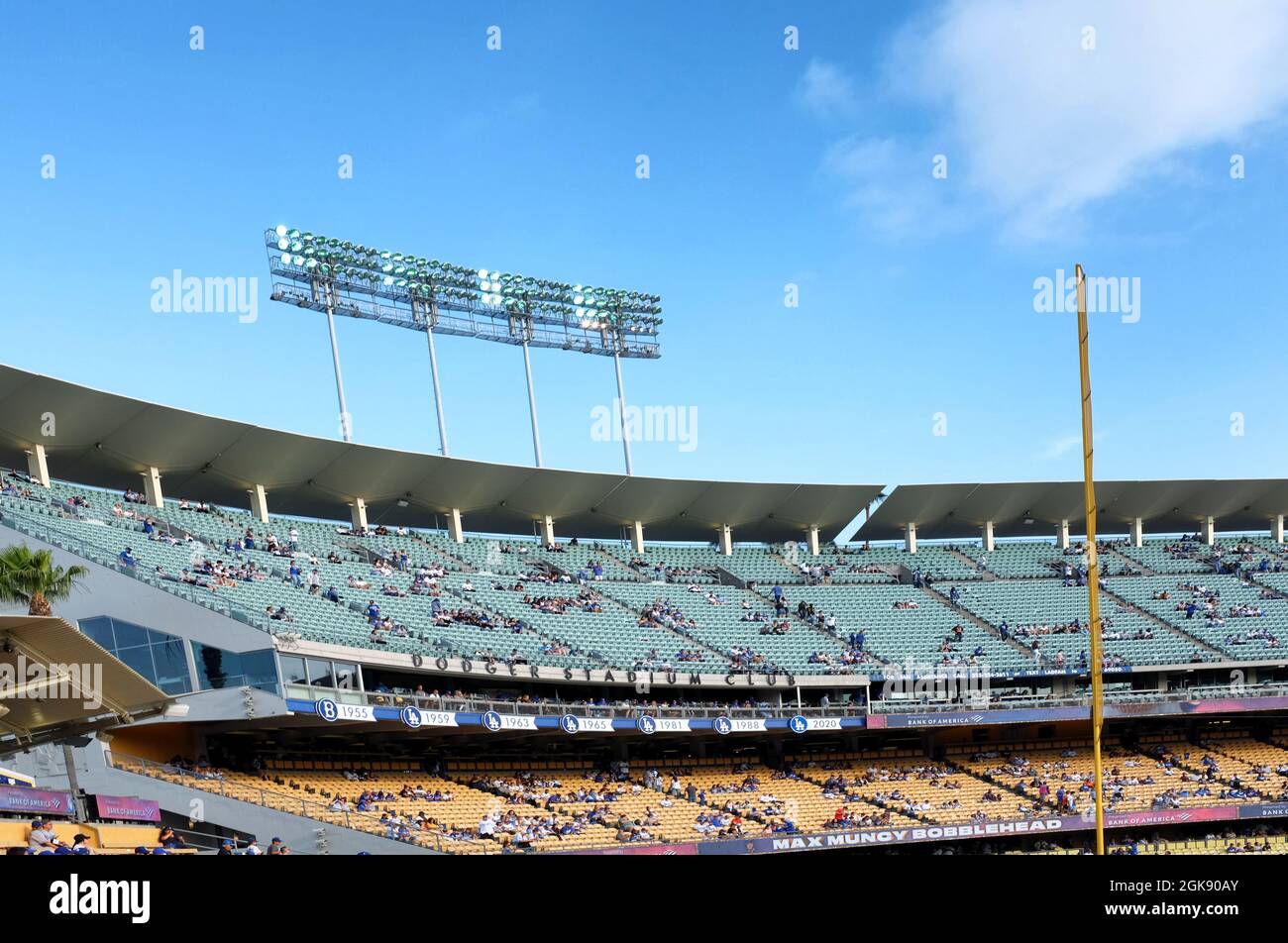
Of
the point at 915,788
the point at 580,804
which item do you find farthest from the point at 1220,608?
the point at 580,804

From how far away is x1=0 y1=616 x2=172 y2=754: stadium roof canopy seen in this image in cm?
1691

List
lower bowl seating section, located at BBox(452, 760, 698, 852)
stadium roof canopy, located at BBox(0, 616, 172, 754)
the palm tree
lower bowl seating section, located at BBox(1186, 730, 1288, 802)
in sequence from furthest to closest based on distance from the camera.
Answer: lower bowl seating section, located at BBox(1186, 730, 1288, 802), lower bowl seating section, located at BBox(452, 760, 698, 852), the palm tree, stadium roof canopy, located at BBox(0, 616, 172, 754)

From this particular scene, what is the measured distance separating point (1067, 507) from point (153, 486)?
42.6 meters

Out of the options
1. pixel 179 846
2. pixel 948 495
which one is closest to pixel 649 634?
pixel 948 495

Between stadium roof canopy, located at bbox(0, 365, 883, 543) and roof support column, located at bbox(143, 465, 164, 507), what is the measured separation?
9.9 inches

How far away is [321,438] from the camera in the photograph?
4675cm

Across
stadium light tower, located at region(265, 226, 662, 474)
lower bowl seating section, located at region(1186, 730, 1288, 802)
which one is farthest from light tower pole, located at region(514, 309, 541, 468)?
lower bowl seating section, located at region(1186, 730, 1288, 802)

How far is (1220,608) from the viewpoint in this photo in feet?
192

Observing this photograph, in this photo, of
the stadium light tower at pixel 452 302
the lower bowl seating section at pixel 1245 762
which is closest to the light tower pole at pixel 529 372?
the stadium light tower at pixel 452 302

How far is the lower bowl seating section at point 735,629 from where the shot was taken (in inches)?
1941
